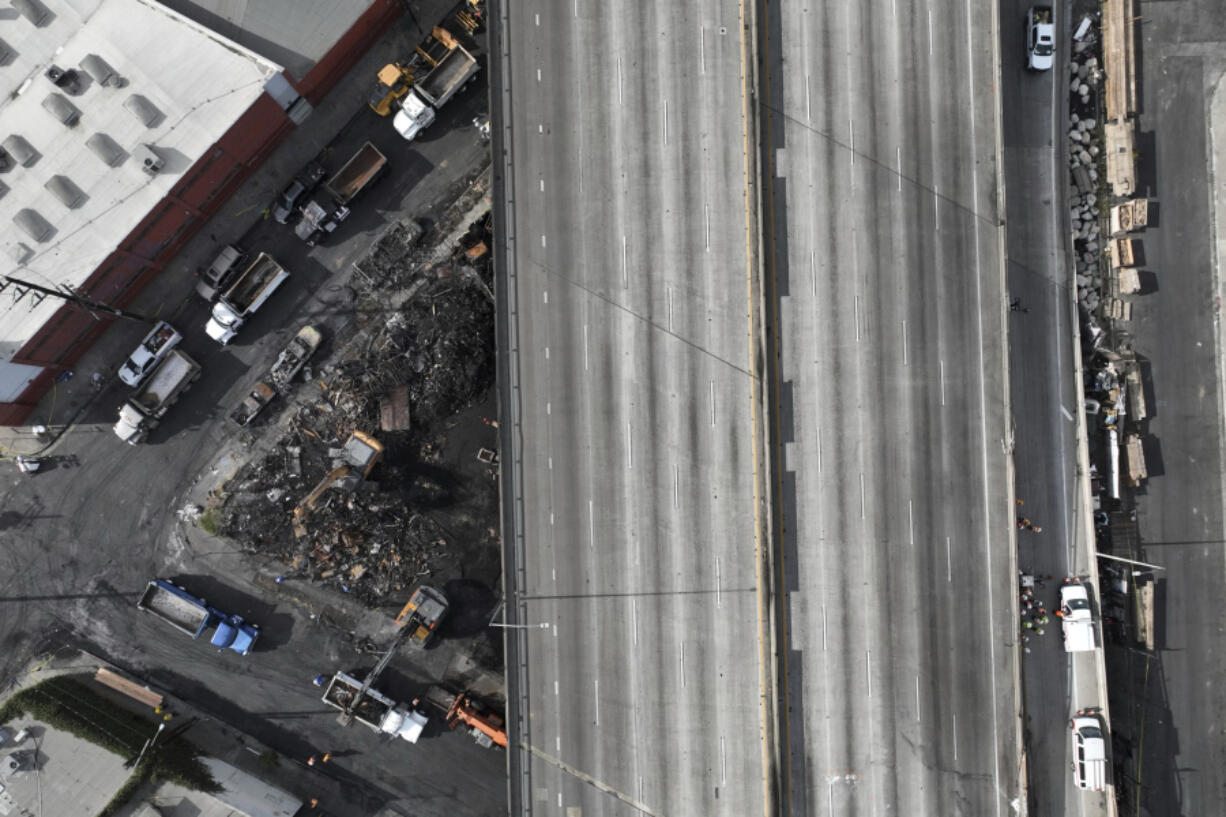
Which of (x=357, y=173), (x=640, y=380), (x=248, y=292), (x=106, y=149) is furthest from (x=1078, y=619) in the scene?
(x=106, y=149)

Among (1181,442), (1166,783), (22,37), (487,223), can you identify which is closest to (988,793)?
(1166,783)

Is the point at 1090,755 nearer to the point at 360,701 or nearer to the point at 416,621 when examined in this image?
the point at 416,621

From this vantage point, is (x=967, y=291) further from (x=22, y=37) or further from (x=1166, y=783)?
(x=22, y=37)

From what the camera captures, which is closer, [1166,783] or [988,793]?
[988,793]

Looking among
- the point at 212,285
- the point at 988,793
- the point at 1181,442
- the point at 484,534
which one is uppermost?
the point at 212,285

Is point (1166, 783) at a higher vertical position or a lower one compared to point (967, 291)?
lower

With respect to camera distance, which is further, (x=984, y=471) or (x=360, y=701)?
(x=360, y=701)

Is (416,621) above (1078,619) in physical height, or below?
below
